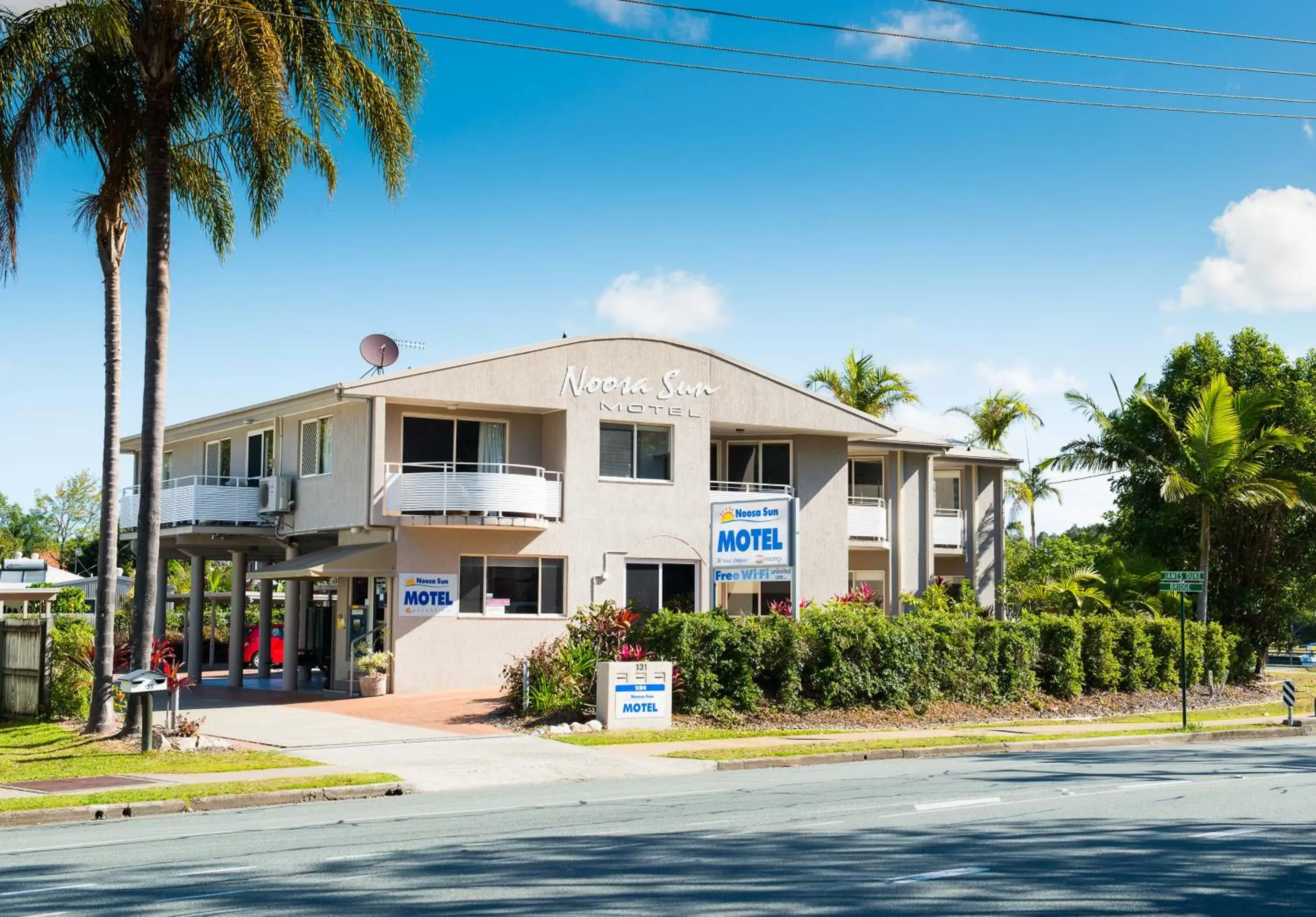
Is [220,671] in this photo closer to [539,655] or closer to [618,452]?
[618,452]

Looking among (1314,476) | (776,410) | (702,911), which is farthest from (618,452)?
(702,911)

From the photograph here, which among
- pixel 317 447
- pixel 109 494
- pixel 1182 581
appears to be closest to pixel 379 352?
pixel 317 447

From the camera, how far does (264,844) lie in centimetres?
1109

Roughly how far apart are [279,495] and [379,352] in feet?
13.4

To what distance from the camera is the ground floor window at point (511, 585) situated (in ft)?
95.6

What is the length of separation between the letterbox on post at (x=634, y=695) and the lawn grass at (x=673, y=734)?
0.19m

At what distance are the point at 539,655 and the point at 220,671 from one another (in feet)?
62.8

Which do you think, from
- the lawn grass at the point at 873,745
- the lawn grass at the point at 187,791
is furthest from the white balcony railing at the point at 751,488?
the lawn grass at the point at 187,791

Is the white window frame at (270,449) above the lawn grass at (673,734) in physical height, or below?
above

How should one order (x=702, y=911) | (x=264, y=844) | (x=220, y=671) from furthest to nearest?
(x=220, y=671) → (x=264, y=844) → (x=702, y=911)

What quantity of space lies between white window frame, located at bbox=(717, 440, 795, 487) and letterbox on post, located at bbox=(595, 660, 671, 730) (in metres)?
12.6

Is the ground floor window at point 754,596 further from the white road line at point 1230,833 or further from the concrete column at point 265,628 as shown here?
the white road line at point 1230,833

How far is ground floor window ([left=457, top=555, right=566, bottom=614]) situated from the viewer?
2914 centimetres

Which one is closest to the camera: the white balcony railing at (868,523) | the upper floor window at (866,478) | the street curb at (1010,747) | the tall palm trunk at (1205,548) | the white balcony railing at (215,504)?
the street curb at (1010,747)
